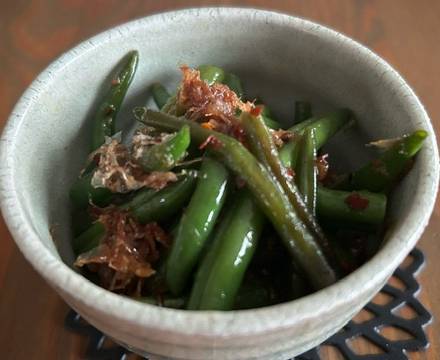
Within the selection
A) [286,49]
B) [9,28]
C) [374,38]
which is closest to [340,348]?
[286,49]

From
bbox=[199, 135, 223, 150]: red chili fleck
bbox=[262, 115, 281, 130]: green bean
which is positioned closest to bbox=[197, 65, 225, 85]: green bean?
bbox=[262, 115, 281, 130]: green bean

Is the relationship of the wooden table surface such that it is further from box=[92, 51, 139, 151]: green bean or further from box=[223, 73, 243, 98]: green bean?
box=[223, 73, 243, 98]: green bean

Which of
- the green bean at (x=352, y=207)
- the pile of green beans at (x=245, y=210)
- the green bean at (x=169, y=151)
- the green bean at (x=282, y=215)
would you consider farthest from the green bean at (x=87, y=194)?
the green bean at (x=352, y=207)

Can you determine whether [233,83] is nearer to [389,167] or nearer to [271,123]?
[271,123]

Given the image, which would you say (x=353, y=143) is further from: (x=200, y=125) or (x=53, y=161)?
(x=53, y=161)

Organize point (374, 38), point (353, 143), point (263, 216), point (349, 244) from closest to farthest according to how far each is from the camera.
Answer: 1. point (263, 216)
2. point (349, 244)
3. point (353, 143)
4. point (374, 38)

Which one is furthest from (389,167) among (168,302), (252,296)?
(168,302)

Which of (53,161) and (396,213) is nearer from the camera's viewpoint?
(396,213)

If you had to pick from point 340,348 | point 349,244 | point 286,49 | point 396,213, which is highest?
point 286,49
